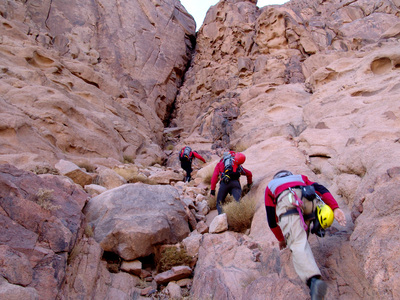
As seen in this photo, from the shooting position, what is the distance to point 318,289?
2760 millimetres

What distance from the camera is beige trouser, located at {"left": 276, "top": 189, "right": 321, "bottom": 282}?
2.96 meters

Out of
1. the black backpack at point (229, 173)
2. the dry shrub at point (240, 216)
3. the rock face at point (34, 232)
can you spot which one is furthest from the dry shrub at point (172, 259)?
the black backpack at point (229, 173)

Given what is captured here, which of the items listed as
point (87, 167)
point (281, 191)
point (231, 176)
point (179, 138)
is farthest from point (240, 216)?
point (179, 138)

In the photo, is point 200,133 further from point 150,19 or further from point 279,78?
point 150,19

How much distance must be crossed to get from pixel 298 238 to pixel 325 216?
0.39m

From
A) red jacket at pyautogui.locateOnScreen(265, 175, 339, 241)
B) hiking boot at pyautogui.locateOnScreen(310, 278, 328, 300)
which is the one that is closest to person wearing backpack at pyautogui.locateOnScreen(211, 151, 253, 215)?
red jacket at pyautogui.locateOnScreen(265, 175, 339, 241)

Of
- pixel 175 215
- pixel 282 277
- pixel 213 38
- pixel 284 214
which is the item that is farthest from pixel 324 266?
pixel 213 38

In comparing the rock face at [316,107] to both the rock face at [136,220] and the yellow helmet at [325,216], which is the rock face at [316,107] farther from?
the rock face at [136,220]

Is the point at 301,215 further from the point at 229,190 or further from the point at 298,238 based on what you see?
the point at 229,190

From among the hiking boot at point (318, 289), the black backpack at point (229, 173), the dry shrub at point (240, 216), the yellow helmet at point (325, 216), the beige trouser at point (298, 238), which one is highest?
the yellow helmet at point (325, 216)

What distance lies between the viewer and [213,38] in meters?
29.3

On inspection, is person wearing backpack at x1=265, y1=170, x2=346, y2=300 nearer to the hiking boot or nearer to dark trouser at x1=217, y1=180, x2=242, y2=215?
the hiking boot

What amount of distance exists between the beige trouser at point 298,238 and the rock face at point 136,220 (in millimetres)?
2632

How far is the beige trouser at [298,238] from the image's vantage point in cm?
296
